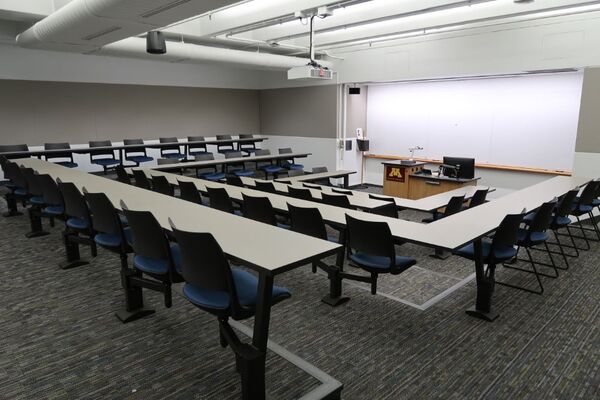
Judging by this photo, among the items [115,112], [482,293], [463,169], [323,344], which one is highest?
[115,112]

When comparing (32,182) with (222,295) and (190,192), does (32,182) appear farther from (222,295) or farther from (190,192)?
(222,295)

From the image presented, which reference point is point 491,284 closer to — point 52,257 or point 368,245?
point 368,245

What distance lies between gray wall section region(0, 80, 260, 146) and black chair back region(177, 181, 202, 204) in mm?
5986

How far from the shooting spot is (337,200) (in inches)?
182

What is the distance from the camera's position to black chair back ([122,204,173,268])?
2707 millimetres

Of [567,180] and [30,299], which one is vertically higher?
[567,180]

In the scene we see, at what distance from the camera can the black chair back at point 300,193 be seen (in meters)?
4.93

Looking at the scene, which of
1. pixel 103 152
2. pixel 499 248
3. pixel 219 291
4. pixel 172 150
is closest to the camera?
pixel 219 291

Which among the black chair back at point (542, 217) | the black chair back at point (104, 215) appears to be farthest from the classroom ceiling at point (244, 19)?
the black chair back at point (542, 217)

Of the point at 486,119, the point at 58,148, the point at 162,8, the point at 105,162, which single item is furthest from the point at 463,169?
the point at 58,148

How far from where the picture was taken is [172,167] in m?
7.98

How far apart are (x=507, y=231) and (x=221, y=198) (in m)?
3.10

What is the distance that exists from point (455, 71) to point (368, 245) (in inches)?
241

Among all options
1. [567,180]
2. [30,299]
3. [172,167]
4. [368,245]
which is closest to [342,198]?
[368,245]
